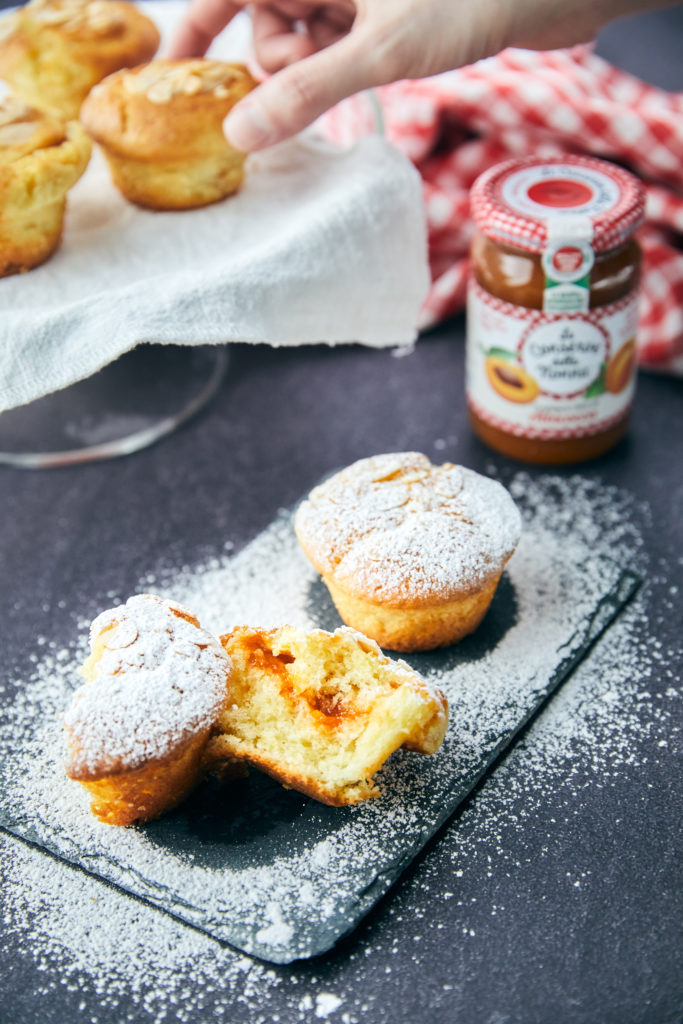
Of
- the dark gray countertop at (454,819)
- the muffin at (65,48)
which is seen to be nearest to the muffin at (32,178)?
the muffin at (65,48)

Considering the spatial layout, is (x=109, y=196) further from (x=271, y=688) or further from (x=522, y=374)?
(x=271, y=688)

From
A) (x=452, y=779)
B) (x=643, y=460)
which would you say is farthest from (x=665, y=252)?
(x=452, y=779)

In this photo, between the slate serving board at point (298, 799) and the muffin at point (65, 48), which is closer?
the slate serving board at point (298, 799)

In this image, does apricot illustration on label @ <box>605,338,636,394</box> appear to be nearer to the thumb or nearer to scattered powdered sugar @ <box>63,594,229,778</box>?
the thumb

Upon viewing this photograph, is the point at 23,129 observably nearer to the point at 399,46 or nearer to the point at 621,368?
the point at 399,46

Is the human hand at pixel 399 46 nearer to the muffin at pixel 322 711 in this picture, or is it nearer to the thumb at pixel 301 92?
the thumb at pixel 301 92

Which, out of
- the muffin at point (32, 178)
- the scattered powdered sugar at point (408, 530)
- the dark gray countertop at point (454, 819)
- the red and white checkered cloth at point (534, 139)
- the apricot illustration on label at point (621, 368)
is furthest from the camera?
the red and white checkered cloth at point (534, 139)

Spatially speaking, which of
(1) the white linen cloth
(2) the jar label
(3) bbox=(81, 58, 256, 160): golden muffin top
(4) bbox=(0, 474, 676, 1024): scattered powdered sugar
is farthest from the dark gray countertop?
(3) bbox=(81, 58, 256, 160): golden muffin top

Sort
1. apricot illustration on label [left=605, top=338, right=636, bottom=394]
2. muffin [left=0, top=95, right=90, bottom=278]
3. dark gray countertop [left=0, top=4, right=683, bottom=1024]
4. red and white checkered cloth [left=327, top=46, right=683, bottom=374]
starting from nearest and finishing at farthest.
A: 1. dark gray countertop [left=0, top=4, right=683, bottom=1024]
2. muffin [left=0, top=95, right=90, bottom=278]
3. apricot illustration on label [left=605, top=338, right=636, bottom=394]
4. red and white checkered cloth [left=327, top=46, right=683, bottom=374]
